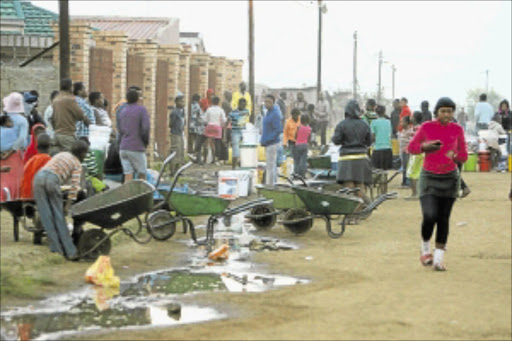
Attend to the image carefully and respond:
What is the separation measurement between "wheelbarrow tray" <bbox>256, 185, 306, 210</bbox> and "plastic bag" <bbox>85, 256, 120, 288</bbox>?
5.09 metres

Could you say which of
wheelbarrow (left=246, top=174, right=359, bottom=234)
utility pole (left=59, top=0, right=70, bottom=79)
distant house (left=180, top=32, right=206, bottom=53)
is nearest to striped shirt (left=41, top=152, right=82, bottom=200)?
wheelbarrow (left=246, top=174, right=359, bottom=234)

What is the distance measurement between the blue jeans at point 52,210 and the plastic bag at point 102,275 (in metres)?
1.37

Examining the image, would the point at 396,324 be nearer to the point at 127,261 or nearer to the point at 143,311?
the point at 143,311

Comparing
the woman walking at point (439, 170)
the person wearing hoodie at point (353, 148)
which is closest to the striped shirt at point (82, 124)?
the person wearing hoodie at point (353, 148)

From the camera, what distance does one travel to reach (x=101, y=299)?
9.77 meters

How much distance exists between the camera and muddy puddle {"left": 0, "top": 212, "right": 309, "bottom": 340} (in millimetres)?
8586

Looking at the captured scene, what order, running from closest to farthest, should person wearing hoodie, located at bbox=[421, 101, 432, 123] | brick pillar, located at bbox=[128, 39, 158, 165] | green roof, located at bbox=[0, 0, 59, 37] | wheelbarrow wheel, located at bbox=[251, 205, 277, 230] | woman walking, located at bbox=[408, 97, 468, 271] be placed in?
woman walking, located at bbox=[408, 97, 468, 271], wheelbarrow wheel, located at bbox=[251, 205, 277, 230], green roof, located at bbox=[0, 0, 59, 37], person wearing hoodie, located at bbox=[421, 101, 432, 123], brick pillar, located at bbox=[128, 39, 158, 165]

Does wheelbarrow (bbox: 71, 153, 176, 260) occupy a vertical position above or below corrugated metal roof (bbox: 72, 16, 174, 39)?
below

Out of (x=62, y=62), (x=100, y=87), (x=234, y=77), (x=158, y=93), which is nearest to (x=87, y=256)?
(x=62, y=62)

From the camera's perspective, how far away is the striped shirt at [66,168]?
1175 cm

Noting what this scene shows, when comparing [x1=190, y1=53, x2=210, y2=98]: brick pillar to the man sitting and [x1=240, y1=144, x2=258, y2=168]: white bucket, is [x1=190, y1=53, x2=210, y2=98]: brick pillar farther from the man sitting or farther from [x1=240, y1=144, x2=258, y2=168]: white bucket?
the man sitting

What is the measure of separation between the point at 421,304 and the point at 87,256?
407cm

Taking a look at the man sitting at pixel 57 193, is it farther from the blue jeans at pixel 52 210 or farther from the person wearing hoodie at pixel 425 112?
the person wearing hoodie at pixel 425 112

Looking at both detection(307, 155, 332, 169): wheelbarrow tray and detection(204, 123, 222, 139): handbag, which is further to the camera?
detection(204, 123, 222, 139): handbag
